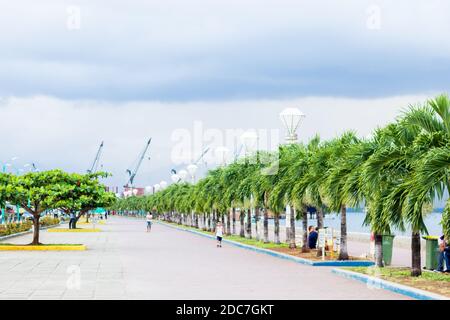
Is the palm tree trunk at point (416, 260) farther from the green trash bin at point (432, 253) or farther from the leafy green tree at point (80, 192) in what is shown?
the leafy green tree at point (80, 192)

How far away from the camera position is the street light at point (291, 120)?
Answer: 115ft

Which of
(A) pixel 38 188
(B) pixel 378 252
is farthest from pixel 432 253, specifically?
(A) pixel 38 188

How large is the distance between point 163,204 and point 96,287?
107912 millimetres

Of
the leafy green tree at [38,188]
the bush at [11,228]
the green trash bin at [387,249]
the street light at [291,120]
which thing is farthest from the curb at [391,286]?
the bush at [11,228]

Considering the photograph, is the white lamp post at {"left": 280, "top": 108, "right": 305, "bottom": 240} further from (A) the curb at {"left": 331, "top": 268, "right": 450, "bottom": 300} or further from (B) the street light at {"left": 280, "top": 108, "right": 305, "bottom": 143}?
(A) the curb at {"left": 331, "top": 268, "right": 450, "bottom": 300}

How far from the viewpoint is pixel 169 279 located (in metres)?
22.6

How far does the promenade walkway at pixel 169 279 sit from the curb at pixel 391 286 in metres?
0.26

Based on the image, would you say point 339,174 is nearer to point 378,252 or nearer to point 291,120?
point 378,252

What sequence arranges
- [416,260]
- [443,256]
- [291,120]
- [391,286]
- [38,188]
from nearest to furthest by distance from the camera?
[391,286], [416,260], [443,256], [291,120], [38,188]

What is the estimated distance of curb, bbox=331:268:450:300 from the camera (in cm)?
1759

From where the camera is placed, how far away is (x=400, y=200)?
2053 centimetres

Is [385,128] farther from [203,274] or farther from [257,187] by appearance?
[257,187]

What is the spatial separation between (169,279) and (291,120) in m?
14.1

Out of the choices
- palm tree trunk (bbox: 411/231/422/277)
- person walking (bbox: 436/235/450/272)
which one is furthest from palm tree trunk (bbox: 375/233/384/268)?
palm tree trunk (bbox: 411/231/422/277)
